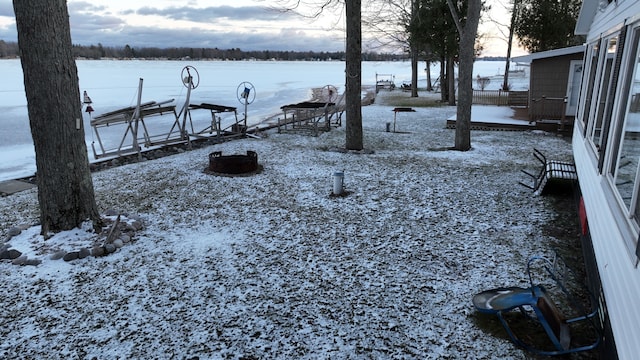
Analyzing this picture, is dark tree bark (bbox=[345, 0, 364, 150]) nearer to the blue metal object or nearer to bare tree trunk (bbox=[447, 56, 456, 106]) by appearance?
the blue metal object

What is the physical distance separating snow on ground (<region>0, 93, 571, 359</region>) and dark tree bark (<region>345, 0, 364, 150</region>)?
2.44 m

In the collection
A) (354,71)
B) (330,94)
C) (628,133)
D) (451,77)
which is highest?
(354,71)

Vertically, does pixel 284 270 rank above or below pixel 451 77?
below

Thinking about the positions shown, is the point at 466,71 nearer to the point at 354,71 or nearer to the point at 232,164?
the point at 354,71

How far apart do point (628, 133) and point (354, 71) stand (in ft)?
23.0

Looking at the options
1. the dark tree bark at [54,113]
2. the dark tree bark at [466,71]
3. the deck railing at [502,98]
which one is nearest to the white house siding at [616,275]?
the dark tree bark at [54,113]

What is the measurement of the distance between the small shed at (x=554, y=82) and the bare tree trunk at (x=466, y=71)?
519 centimetres

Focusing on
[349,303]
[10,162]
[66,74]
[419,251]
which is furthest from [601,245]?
[10,162]

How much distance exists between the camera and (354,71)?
977 centimetres

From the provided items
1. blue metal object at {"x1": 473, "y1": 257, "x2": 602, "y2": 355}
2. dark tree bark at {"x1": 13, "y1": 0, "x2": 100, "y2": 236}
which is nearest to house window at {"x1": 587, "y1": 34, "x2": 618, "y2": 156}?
blue metal object at {"x1": 473, "y1": 257, "x2": 602, "y2": 355}

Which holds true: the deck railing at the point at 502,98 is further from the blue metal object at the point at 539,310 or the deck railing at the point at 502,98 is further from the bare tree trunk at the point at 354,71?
the blue metal object at the point at 539,310

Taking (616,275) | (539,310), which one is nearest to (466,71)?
(539,310)

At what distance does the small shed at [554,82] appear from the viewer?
13.5m

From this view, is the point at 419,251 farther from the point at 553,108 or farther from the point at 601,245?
the point at 553,108
